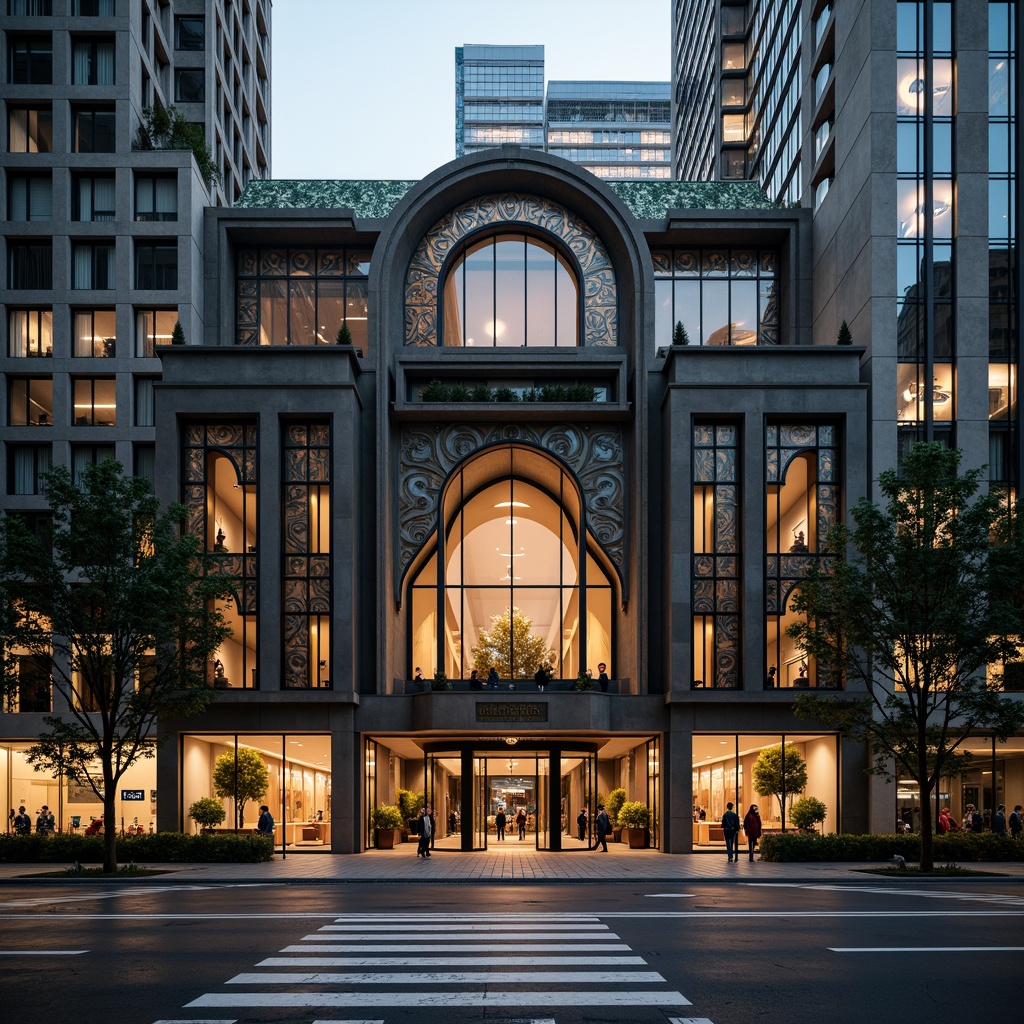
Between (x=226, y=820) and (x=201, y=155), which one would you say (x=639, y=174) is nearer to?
(x=201, y=155)

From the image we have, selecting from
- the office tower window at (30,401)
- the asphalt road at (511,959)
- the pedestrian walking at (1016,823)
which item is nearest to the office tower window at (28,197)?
the office tower window at (30,401)

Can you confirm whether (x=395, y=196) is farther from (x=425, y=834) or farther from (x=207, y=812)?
(x=425, y=834)

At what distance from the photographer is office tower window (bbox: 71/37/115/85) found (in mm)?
51562

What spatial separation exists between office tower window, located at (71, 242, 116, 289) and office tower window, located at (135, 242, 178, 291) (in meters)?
1.30

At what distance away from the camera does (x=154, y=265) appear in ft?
163

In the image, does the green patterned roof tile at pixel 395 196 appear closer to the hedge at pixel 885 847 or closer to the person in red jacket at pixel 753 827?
the person in red jacket at pixel 753 827

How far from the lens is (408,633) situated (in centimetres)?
4416

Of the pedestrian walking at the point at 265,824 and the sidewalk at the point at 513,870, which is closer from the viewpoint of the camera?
the sidewalk at the point at 513,870

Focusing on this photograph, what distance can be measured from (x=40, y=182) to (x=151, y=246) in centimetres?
612

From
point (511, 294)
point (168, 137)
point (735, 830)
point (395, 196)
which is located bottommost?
point (735, 830)

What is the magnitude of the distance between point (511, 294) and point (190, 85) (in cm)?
2794

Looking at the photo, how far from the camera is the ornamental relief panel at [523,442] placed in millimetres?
43531

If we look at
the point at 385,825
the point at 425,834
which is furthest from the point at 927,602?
the point at 385,825

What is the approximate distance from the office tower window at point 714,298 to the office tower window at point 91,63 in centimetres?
2609
